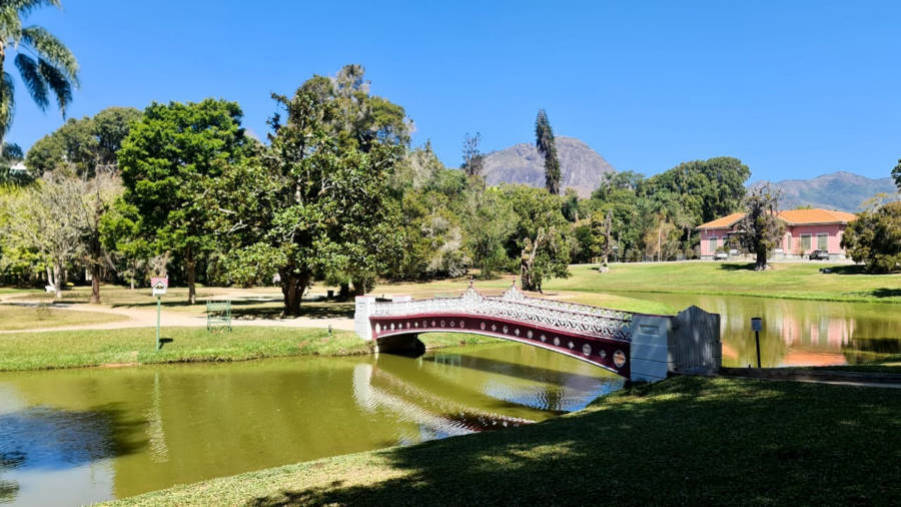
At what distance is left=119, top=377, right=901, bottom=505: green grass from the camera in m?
7.63

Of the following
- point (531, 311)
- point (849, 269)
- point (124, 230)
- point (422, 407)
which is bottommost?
point (422, 407)

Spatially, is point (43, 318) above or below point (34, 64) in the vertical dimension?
below

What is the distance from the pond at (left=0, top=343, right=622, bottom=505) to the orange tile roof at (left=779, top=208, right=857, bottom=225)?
73282mm

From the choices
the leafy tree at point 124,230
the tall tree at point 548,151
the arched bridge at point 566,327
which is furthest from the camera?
the tall tree at point 548,151

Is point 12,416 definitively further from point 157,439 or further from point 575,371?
point 575,371

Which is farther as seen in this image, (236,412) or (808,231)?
(808,231)

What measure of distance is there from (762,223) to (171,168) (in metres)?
67.0

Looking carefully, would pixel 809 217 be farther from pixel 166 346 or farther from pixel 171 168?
pixel 166 346

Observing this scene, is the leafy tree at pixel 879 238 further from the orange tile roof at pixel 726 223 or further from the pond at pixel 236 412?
the pond at pixel 236 412

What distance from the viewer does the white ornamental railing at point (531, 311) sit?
62.0 feet

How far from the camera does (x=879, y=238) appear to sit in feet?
202

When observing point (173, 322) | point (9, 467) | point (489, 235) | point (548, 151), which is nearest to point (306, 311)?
point (173, 322)

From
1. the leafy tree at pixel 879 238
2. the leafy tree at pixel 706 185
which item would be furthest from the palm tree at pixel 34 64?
the leafy tree at pixel 706 185

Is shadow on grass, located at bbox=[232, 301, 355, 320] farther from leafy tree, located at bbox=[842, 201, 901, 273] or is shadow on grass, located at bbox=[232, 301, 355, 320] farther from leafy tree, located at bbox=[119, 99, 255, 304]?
leafy tree, located at bbox=[842, 201, 901, 273]
